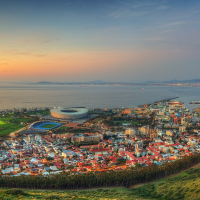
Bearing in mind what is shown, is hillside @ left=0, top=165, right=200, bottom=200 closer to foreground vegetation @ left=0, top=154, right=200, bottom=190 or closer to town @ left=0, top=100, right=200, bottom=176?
foreground vegetation @ left=0, top=154, right=200, bottom=190

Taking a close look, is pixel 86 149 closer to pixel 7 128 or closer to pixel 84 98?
pixel 7 128

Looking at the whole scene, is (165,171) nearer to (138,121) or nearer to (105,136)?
(105,136)

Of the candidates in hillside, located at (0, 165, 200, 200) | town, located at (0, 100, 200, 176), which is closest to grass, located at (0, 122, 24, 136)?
town, located at (0, 100, 200, 176)

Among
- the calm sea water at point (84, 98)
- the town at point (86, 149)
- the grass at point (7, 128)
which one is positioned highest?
the calm sea water at point (84, 98)

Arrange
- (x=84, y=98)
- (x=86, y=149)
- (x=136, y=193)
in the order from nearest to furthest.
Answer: (x=136, y=193) → (x=86, y=149) → (x=84, y=98)

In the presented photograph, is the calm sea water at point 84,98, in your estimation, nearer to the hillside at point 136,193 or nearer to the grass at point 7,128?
the grass at point 7,128

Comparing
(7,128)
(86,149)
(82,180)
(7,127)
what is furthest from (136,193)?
(7,127)

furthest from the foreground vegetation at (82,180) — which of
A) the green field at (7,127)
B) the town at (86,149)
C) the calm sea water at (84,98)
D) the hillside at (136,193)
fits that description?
the calm sea water at (84,98)

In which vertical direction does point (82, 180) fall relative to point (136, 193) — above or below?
above
